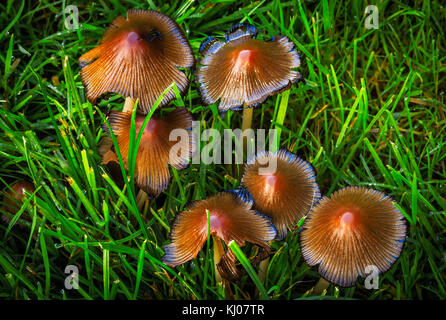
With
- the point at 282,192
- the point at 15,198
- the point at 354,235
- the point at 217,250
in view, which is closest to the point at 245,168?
the point at 282,192

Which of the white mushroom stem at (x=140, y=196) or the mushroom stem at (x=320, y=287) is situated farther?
the white mushroom stem at (x=140, y=196)

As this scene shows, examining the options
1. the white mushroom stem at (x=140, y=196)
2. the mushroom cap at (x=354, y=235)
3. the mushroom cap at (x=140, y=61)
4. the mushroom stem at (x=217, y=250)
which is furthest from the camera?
the white mushroom stem at (x=140, y=196)

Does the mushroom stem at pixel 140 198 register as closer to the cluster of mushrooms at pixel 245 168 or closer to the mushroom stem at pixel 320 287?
the cluster of mushrooms at pixel 245 168

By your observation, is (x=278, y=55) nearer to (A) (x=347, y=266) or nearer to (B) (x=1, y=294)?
(A) (x=347, y=266)

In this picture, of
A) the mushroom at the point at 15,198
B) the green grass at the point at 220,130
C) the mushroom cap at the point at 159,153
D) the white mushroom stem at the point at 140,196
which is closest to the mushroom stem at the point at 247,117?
the green grass at the point at 220,130

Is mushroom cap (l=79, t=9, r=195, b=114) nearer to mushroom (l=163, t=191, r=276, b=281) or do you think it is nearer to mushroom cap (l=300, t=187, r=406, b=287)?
mushroom (l=163, t=191, r=276, b=281)
